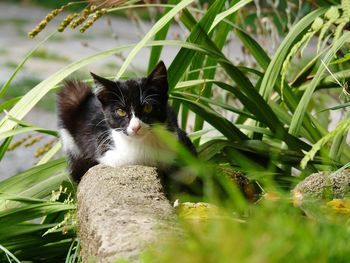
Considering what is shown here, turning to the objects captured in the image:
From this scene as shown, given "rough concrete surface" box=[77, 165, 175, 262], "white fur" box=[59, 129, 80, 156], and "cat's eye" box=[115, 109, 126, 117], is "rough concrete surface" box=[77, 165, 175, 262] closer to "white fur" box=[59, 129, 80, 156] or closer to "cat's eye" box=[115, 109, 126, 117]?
"cat's eye" box=[115, 109, 126, 117]

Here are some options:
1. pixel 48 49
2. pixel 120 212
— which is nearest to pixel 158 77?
pixel 120 212

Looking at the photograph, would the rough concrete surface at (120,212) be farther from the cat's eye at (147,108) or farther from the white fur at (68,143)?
the white fur at (68,143)

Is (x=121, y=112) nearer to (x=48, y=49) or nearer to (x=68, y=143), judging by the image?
(x=68, y=143)

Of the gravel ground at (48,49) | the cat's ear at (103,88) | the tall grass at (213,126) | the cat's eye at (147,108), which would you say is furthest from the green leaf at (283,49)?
the gravel ground at (48,49)

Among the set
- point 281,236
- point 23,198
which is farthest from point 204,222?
point 23,198

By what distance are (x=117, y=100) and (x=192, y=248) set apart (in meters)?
1.72

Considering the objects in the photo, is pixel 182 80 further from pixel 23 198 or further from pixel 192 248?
pixel 192 248

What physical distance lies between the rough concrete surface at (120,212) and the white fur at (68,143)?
50 centimetres

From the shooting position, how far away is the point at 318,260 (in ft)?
4.90

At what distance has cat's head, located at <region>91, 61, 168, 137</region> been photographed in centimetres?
315

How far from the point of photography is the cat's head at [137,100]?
10.3ft

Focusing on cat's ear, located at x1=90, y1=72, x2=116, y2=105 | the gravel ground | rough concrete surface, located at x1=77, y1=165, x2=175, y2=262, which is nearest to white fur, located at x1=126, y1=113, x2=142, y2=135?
cat's ear, located at x1=90, y1=72, x2=116, y2=105

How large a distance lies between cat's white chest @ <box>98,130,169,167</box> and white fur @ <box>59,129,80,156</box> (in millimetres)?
190

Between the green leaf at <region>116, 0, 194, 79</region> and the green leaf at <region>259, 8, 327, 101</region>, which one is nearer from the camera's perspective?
the green leaf at <region>116, 0, 194, 79</region>
